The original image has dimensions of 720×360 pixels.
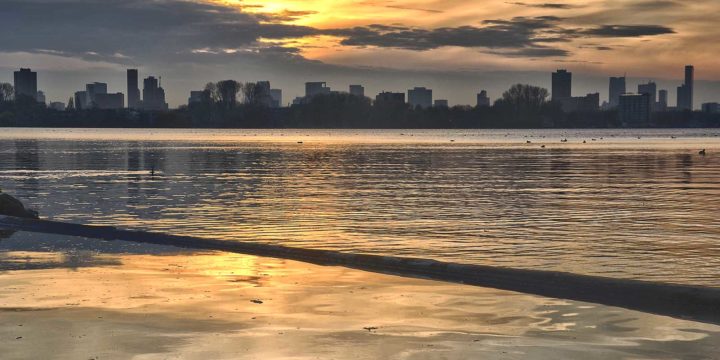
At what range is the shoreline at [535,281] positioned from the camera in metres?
15.9

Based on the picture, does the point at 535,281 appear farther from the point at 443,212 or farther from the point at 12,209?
the point at 12,209

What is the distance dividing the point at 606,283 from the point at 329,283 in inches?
215

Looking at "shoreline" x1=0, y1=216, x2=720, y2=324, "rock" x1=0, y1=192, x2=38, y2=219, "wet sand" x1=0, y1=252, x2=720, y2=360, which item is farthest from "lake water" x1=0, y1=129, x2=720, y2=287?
"wet sand" x1=0, y1=252, x2=720, y2=360

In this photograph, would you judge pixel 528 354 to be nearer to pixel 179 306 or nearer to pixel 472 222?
pixel 179 306

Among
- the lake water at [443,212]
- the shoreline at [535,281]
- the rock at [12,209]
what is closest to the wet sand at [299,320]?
the shoreline at [535,281]

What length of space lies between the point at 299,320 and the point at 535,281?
20.3 feet

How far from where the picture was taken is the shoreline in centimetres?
1588

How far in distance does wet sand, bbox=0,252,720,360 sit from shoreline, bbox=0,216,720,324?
0.68 m

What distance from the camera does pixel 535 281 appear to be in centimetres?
1811

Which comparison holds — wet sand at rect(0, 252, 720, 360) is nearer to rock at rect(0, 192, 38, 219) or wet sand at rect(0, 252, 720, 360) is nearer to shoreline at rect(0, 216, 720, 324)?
shoreline at rect(0, 216, 720, 324)

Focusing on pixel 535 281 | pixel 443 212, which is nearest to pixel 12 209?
pixel 443 212

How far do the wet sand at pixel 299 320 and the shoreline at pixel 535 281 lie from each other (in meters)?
0.68

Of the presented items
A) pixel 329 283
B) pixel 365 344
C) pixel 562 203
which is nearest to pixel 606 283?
pixel 329 283

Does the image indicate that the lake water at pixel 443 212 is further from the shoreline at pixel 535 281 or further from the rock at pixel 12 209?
the rock at pixel 12 209
